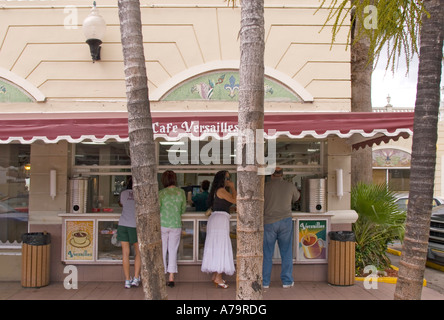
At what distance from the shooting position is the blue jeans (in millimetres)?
6391

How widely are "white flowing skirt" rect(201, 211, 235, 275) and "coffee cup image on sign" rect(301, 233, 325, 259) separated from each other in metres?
1.36

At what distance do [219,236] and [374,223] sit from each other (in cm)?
308

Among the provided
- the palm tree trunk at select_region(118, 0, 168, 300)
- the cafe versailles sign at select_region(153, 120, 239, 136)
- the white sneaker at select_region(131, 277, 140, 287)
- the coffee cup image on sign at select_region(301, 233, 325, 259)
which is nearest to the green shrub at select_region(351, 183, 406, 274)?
the coffee cup image on sign at select_region(301, 233, 325, 259)

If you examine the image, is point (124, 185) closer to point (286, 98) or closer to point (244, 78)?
point (286, 98)

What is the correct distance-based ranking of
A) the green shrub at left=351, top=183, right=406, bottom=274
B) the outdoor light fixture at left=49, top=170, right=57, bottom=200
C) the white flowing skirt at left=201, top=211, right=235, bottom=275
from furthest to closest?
the green shrub at left=351, top=183, right=406, bottom=274
the outdoor light fixture at left=49, top=170, right=57, bottom=200
the white flowing skirt at left=201, top=211, right=235, bottom=275

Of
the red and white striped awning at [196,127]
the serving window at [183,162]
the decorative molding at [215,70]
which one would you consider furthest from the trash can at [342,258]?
the decorative molding at [215,70]

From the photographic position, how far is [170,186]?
21.8 ft

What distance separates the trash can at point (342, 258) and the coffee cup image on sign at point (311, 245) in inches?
10.8

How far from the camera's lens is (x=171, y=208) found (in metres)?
6.50

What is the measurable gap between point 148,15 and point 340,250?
5187mm

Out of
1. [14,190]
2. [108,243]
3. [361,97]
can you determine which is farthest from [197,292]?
[361,97]

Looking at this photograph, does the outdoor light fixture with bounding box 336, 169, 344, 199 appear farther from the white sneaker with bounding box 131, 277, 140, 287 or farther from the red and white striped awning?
the white sneaker with bounding box 131, 277, 140, 287

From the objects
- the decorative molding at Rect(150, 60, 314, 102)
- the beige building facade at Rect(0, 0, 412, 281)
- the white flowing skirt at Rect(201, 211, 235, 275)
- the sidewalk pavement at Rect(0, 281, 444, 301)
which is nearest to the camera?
the sidewalk pavement at Rect(0, 281, 444, 301)

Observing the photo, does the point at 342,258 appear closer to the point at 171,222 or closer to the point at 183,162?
the point at 171,222
